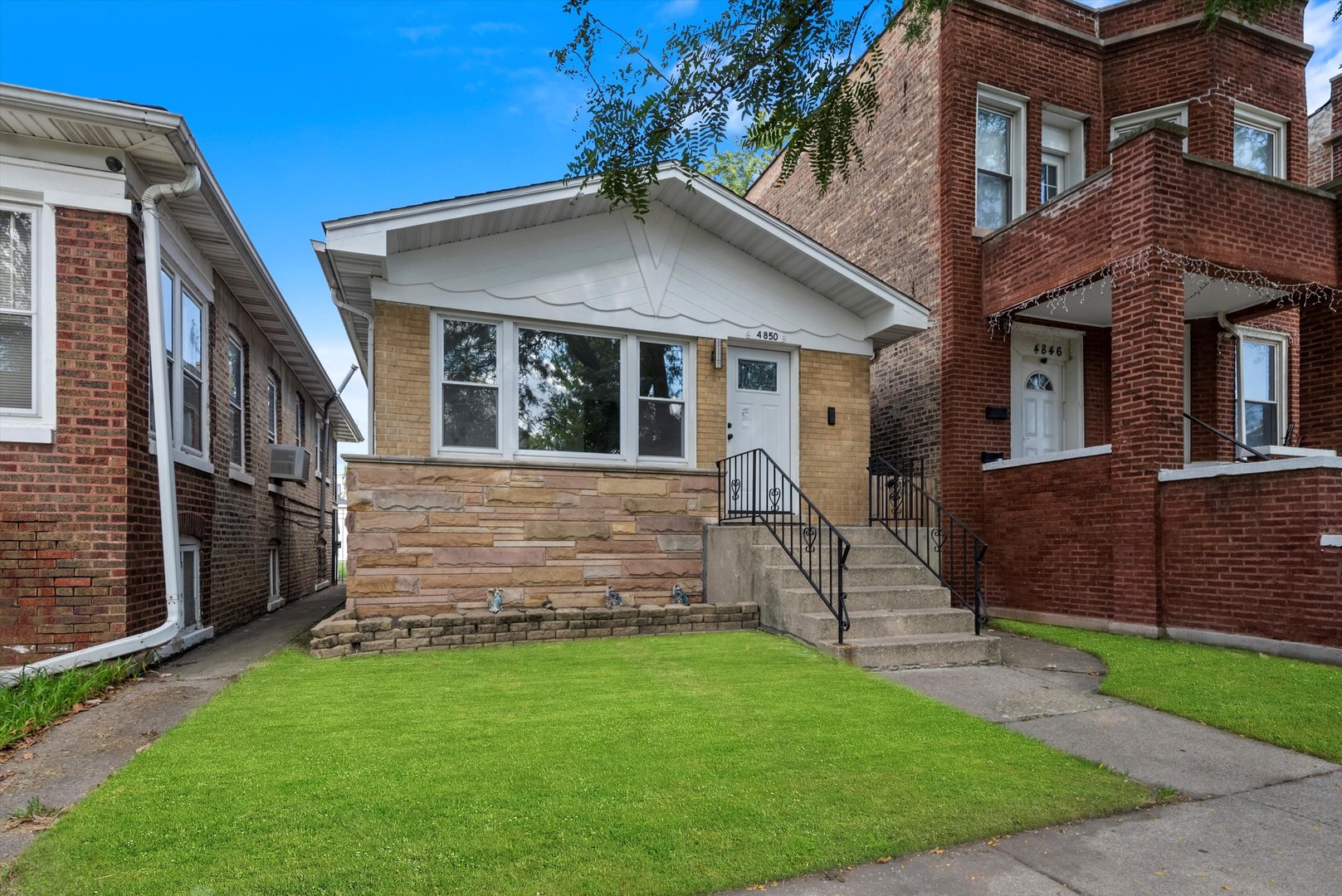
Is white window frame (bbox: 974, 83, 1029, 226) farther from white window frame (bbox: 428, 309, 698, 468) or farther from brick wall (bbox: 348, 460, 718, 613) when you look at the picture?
brick wall (bbox: 348, 460, 718, 613)

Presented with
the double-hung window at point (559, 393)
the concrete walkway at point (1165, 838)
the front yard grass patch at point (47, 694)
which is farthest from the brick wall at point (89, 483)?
the concrete walkway at point (1165, 838)

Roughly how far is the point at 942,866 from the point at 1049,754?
1.68 metres

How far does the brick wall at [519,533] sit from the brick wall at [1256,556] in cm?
497

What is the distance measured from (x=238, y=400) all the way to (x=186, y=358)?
2496 millimetres

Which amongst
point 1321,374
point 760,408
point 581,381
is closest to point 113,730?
point 581,381

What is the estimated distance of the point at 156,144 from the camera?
612 centimetres

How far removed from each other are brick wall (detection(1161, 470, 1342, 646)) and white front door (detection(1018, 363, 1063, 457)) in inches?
128

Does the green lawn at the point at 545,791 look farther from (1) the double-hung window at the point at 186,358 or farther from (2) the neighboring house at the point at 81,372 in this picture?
(1) the double-hung window at the point at 186,358

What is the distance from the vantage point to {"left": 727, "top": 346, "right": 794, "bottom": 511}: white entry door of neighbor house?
32.5ft

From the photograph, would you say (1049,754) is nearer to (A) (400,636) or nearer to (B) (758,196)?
(A) (400,636)

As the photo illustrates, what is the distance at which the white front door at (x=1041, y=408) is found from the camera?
447 inches

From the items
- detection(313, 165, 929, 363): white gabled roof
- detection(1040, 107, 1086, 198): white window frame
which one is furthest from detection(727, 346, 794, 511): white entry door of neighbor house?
detection(1040, 107, 1086, 198): white window frame

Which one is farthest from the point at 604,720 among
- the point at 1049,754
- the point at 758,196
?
the point at 758,196

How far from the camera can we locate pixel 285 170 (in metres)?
20.3
